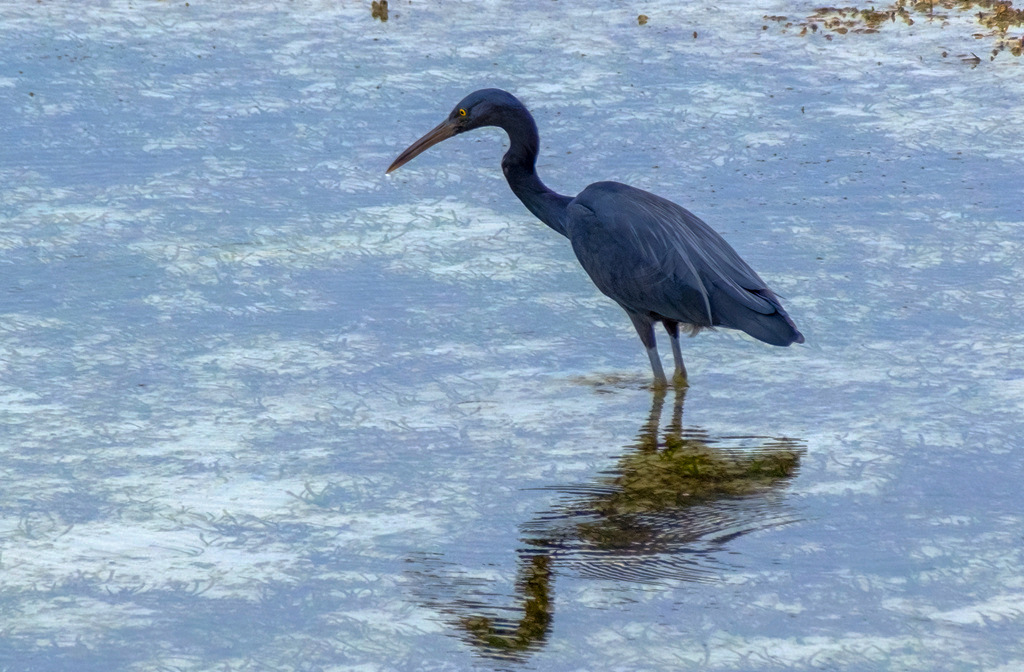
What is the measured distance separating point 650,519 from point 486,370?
1.57 metres

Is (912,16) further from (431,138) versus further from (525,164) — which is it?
(525,164)

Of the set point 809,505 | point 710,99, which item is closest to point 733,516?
point 809,505

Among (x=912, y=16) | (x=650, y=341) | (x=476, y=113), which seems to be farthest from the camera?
(x=912, y=16)

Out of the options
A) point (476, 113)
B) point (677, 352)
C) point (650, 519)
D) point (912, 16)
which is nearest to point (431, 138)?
point (476, 113)

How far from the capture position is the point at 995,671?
4430 millimetres

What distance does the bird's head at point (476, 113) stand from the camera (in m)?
7.82

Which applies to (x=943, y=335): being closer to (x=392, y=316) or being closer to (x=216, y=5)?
(x=392, y=316)

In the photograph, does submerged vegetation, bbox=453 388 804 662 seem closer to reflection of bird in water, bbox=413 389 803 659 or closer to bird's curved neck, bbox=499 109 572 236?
reflection of bird in water, bbox=413 389 803 659

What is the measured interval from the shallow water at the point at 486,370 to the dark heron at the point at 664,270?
29cm

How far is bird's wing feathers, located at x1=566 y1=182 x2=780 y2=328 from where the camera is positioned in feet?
22.1

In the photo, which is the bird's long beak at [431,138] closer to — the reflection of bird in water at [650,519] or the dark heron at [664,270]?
the dark heron at [664,270]

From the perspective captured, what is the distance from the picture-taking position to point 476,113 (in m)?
7.96

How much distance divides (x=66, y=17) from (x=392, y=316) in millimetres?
6537

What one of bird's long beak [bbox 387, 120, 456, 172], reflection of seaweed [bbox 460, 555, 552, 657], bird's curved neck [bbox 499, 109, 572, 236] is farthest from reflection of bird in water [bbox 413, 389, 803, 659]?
bird's long beak [bbox 387, 120, 456, 172]
